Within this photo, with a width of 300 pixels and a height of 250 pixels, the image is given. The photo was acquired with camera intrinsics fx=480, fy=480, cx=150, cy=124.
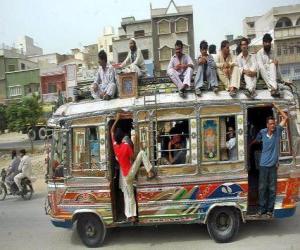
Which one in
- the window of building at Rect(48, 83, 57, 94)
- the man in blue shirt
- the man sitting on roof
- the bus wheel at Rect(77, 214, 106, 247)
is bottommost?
the bus wheel at Rect(77, 214, 106, 247)

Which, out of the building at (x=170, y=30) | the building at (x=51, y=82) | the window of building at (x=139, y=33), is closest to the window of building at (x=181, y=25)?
the building at (x=170, y=30)

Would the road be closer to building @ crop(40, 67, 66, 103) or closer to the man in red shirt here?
the man in red shirt

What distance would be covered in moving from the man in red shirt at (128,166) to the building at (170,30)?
41.9 metres

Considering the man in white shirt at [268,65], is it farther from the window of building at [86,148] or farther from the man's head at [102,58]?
the window of building at [86,148]

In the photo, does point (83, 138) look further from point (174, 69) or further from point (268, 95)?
point (268, 95)

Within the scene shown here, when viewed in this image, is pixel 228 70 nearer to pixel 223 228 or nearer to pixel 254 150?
pixel 254 150

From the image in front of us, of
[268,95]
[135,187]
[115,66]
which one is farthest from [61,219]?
[268,95]

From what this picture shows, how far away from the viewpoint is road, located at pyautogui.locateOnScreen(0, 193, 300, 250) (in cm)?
764

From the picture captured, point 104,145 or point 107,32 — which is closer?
point 104,145

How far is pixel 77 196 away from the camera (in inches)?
307

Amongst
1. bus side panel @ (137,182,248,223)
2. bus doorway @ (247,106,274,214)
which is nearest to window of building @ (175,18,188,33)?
bus doorway @ (247,106,274,214)

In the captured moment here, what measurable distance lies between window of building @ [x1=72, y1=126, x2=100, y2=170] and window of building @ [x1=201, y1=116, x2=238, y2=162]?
5.65 ft

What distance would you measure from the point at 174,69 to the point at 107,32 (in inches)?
2834

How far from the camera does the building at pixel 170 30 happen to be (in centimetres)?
4924
